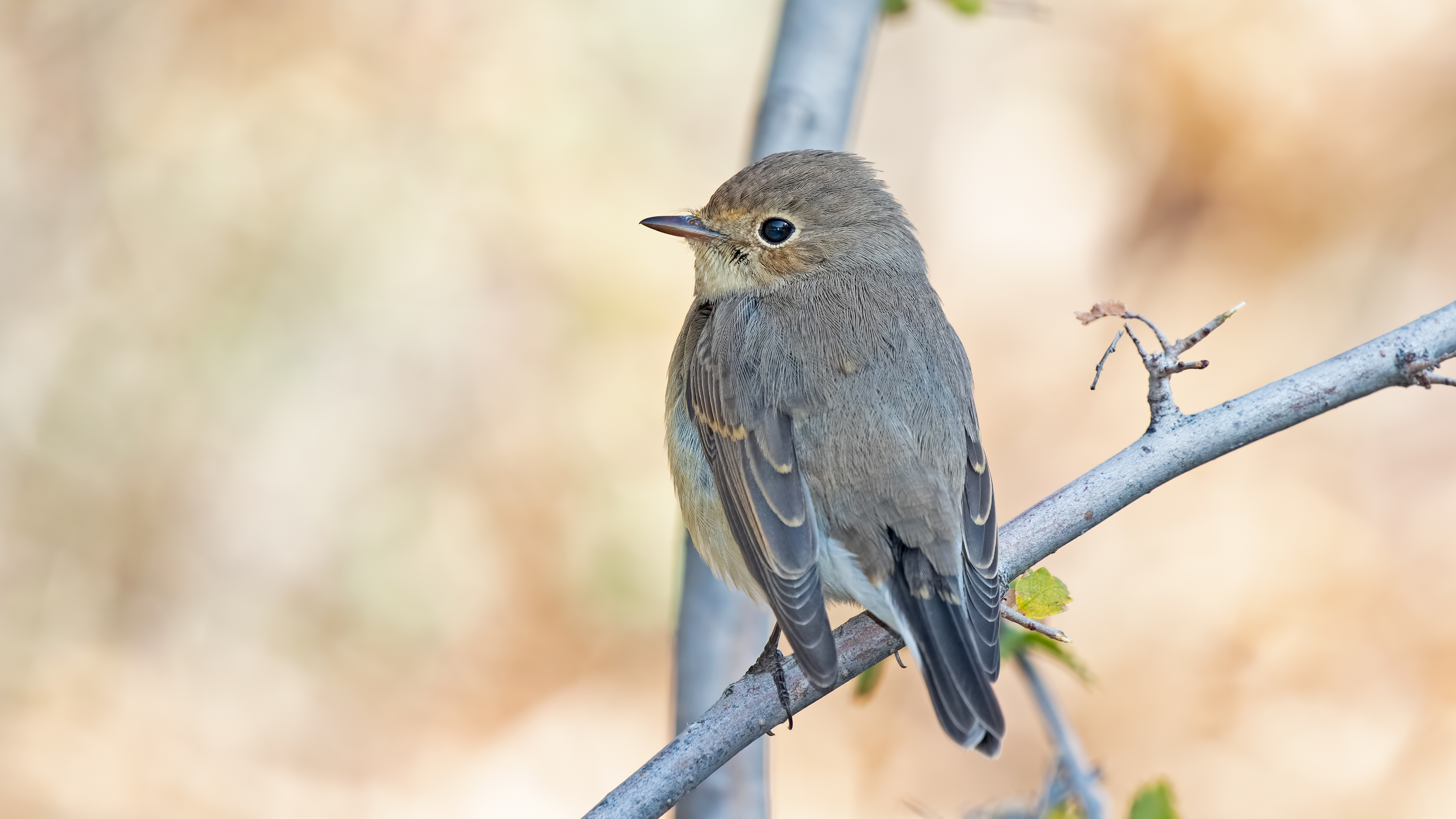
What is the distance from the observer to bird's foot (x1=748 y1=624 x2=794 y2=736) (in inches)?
116

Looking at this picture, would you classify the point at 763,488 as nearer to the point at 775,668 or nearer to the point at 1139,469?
the point at 775,668

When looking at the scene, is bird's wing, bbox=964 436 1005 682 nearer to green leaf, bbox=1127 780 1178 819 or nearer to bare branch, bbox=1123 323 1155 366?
green leaf, bbox=1127 780 1178 819

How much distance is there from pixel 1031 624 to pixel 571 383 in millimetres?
4273

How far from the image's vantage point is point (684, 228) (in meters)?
3.99

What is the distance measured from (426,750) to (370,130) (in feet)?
11.3

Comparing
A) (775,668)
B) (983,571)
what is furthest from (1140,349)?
(775,668)

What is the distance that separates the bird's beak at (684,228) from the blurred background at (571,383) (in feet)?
8.87

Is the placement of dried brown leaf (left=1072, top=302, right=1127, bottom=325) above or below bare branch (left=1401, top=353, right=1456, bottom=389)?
above

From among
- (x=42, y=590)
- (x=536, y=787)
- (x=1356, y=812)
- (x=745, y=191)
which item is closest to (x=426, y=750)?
(x=536, y=787)

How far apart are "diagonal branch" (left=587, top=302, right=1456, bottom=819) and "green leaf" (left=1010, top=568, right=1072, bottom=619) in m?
0.15

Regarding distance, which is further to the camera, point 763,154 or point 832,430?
point 763,154

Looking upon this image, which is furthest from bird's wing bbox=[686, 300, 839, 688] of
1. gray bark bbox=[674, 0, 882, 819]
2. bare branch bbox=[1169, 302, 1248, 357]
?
bare branch bbox=[1169, 302, 1248, 357]

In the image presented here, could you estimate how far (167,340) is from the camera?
650 centimetres

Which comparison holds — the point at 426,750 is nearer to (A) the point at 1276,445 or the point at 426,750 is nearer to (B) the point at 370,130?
(B) the point at 370,130
